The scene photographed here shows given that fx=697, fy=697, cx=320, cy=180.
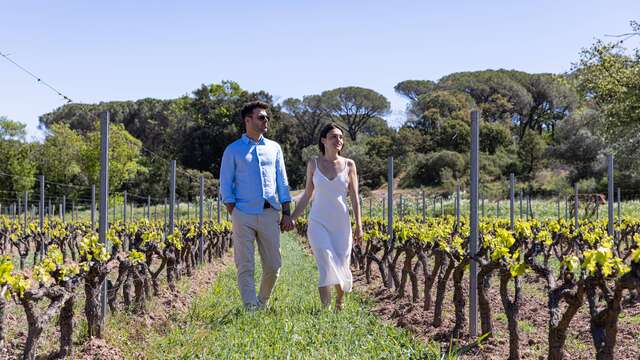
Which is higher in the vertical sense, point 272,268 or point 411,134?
point 411,134

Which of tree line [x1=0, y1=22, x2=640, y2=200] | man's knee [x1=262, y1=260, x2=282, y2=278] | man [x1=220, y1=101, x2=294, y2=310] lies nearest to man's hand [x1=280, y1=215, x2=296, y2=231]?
man [x1=220, y1=101, x2=294, y2=310]

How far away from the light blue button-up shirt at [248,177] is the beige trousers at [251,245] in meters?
0.08

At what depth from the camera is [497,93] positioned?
63.8 meters

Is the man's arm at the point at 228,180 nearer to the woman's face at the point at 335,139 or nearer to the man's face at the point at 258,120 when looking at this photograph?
the man's face at the point at 258,120

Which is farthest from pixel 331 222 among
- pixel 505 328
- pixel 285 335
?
pixel 505 328

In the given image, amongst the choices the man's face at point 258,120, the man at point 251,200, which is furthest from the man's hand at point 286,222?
the man's face at point 258,120

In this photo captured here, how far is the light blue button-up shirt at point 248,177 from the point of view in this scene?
244 inches

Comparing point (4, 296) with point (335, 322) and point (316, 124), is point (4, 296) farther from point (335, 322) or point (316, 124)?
point (316, 124)

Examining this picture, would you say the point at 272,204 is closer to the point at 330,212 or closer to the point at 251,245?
the point at 251,245

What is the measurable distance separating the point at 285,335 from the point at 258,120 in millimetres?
2104

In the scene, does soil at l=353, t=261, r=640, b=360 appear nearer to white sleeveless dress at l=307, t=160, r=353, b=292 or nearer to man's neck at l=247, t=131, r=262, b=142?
white sleeveless dress at l=307, t=160, r=353, b=292

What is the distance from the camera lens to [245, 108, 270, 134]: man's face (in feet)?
20.4

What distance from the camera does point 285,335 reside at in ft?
16.2

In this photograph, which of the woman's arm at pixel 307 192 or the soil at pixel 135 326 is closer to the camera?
the soil at pixel 135 326
